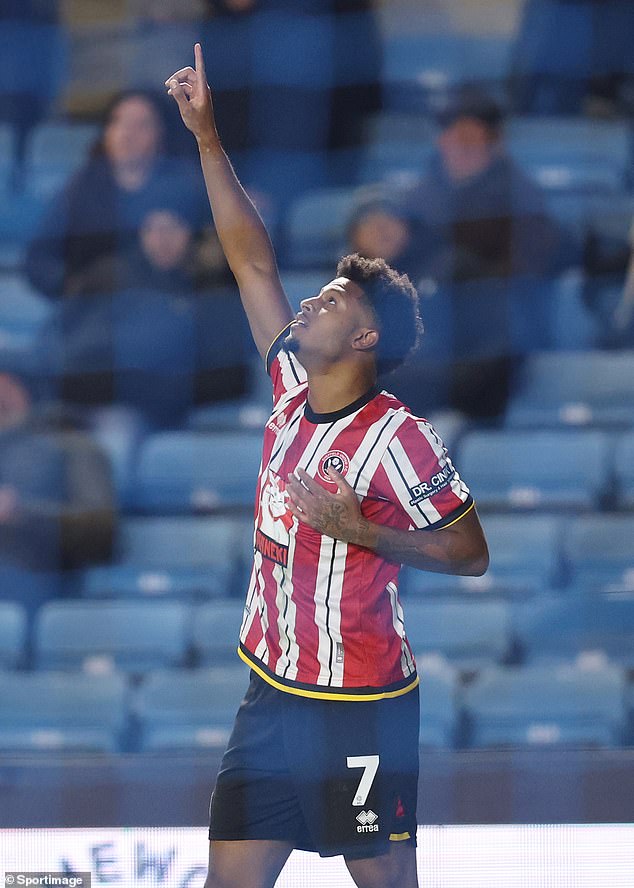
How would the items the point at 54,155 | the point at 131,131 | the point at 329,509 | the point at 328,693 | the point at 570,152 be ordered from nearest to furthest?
1. the point at 329,509
2. the point at 328,693
3. the point at 131,131
4. the point at 570,152
5. the point at 54,155

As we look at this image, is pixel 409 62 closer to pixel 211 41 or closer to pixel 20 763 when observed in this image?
pixel 211 41

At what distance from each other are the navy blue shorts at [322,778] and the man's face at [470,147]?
203cm

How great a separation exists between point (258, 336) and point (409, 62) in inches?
96.4

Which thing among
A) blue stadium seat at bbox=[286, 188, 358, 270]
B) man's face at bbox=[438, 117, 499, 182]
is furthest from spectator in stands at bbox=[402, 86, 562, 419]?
blue stadium seat at bbox=[286, 188, 358, 270]

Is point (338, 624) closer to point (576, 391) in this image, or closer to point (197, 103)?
point (197, 103)

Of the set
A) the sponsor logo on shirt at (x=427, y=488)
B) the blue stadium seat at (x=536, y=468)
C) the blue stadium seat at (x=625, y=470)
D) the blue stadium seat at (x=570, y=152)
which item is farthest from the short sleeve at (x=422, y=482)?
the blue stadium seat at (x=570, y=152)

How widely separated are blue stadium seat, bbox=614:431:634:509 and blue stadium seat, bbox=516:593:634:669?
1.12 ft

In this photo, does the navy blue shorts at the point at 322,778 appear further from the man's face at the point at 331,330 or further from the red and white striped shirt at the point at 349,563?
the man's face at the point at 331,330

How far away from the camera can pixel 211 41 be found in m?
4.25

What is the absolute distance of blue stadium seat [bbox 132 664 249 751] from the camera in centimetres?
303

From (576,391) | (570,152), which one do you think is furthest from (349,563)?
(570,152)

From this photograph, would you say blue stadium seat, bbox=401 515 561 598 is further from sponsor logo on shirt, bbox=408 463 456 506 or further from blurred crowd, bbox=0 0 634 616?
sponsor logo on shirt, bbox=408 463 456 506

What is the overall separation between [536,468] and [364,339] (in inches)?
58.2

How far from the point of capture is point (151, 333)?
3.70 meters
